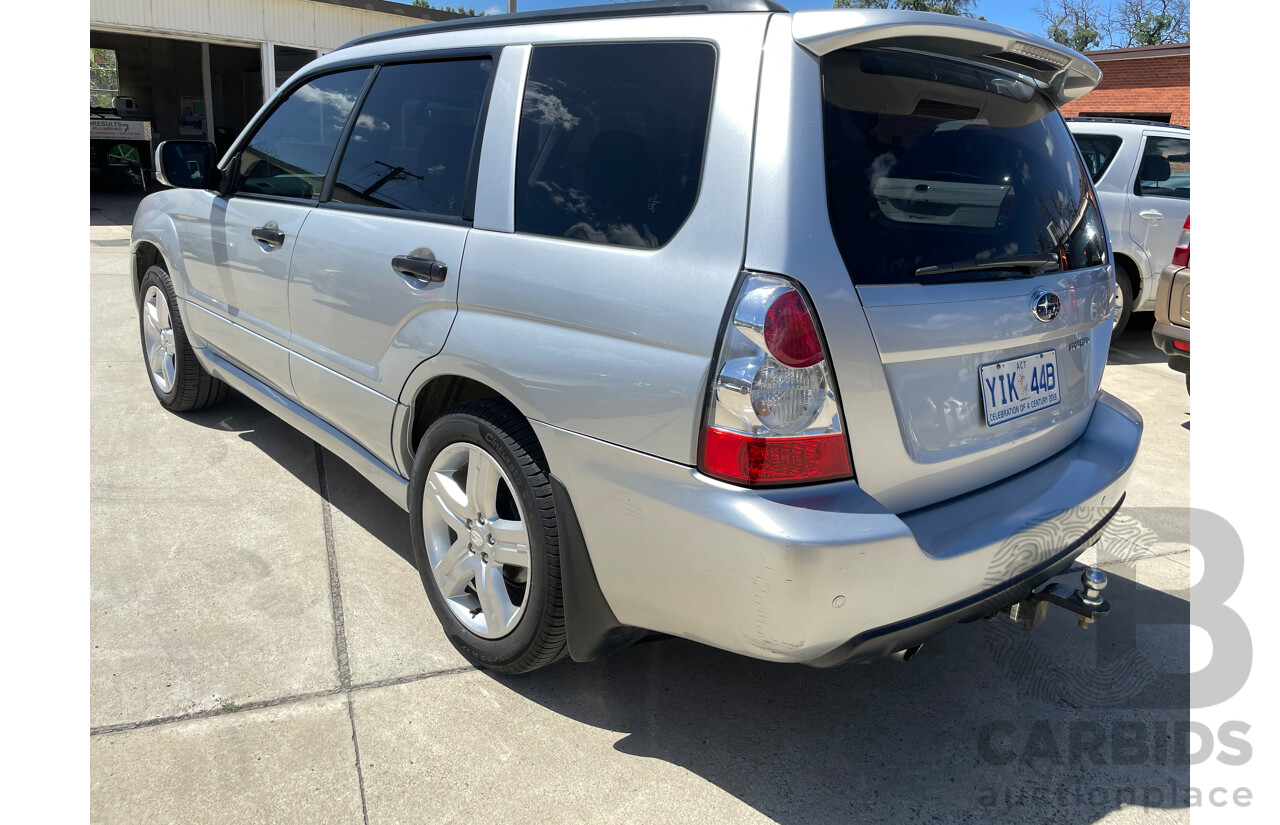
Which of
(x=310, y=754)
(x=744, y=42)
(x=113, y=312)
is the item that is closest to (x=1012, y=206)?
(x=744, y=42)

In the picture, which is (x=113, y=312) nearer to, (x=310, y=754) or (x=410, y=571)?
(x=410, y=571)

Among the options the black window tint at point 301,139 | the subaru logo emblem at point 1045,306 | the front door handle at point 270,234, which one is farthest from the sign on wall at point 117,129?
the subaru logo emblem at point 1045,306

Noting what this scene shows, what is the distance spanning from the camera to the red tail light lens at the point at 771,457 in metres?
1.92

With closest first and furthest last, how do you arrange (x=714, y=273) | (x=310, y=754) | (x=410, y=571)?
(x=714, y=273) → (x=310, y=754) → (x=410, y=571)

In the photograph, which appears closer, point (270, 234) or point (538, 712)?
point (538, 712)

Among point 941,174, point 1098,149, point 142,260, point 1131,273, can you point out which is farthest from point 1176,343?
point 142,260

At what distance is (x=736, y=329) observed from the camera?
191 cm

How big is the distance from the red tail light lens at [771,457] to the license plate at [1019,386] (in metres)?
0.51

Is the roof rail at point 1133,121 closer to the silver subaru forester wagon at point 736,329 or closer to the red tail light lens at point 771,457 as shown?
the silver subaru forester wagon at point 736,329

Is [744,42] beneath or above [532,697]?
above

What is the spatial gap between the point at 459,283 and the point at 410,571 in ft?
4.30

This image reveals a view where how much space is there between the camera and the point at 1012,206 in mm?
2410

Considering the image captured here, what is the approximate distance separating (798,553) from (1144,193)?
712 cm

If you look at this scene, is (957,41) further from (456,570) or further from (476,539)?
(456,570)
